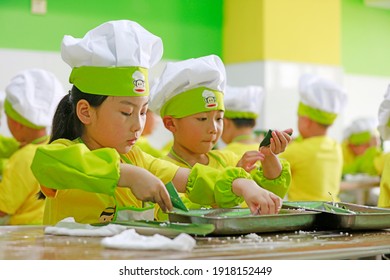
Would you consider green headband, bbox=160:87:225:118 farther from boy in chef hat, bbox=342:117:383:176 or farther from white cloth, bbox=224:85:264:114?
boy in chef hat, bbox=342:117:383:176

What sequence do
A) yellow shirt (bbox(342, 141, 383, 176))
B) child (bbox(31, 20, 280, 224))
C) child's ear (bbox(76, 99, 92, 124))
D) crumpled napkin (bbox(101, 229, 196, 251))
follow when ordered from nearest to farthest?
1. crumpled napkin (bbox(101, 229, 196, 251))
2. child (bbox(31, 20, 280, 224))
3. child's ear (bbox(76, 99, 92, 124))
4. yellow shirt (bbox(342, 141, 383, 176))

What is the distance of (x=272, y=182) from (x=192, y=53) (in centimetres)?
345

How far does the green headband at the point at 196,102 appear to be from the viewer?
7.20ft

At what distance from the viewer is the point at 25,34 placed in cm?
471

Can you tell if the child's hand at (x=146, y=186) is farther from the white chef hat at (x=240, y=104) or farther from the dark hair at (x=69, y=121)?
the white chef hat at (x=240, y=104)

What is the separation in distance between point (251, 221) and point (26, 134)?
205 cm

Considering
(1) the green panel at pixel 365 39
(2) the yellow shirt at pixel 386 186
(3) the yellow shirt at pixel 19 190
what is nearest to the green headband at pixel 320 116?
(2) the yellow shirt at pixel 386 186

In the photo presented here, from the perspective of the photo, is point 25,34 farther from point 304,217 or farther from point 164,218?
point 304,217

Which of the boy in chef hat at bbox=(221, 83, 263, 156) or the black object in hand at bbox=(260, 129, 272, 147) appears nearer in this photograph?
the black object in hand at bbox=(260, 129, 272, 147)

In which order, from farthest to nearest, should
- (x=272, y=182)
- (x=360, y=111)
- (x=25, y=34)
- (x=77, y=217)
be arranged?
(x=360, y=111) < (x=25, y=34) < (x=272, y=182) < (x=77, y=217)

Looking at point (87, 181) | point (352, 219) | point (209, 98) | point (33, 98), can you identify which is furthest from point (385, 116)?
point (33, 98)

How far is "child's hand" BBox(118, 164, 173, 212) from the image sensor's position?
147cm

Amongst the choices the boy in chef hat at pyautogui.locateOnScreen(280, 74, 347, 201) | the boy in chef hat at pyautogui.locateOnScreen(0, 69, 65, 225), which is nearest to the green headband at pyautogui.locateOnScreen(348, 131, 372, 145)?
the boy in chef hat at pyautogui.locateOnScreen(280, 74, 347, 201)
